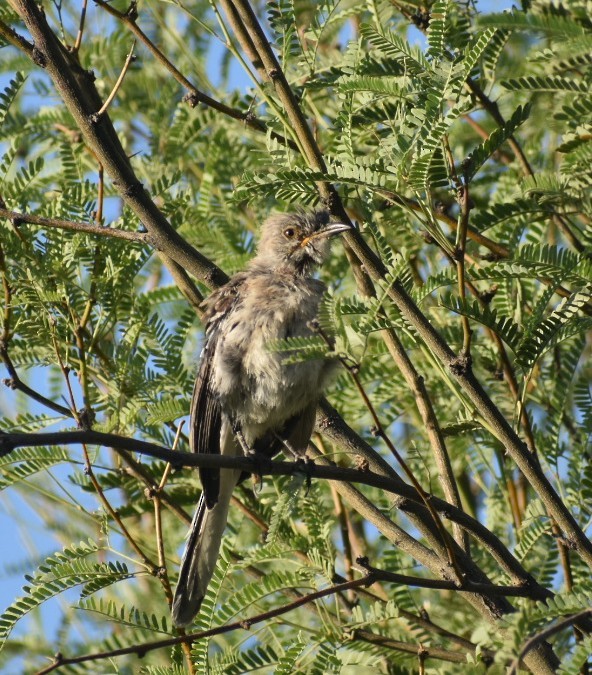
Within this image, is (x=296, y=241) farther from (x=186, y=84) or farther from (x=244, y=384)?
(x=186, y=84)

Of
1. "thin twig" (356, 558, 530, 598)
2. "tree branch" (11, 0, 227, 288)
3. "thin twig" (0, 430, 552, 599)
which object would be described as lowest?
"thin twig" (356, 558, 530, 598)

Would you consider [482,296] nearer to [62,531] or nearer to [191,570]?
[191,570]

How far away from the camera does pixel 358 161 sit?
3.85m

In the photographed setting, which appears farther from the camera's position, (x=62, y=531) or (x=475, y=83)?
(x=62, y=531)

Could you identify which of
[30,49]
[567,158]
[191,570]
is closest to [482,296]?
[567,158]

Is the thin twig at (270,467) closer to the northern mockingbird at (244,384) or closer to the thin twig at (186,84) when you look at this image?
the northern mockingbird at (244,384)

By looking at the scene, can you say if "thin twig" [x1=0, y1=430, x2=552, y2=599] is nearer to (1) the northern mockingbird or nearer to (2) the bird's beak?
(1) the northern mockingbird

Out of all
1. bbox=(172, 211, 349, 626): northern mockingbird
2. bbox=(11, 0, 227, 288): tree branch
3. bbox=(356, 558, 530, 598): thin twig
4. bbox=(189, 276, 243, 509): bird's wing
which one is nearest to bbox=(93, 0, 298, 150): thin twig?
bbox=(11, 0, 227, 288): tree branch

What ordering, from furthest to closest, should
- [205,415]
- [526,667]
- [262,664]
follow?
1. [205,415]
2. [262,664]
3. [526,667]

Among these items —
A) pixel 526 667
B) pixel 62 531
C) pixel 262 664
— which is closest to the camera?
pixel 526 667

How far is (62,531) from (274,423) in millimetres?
1575

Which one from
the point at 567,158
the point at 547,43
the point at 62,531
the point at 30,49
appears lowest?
the point at 62,531

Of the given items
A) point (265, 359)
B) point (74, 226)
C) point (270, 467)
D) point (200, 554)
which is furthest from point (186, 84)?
point (200, 554)

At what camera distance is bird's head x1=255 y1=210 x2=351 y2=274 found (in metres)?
5.59
